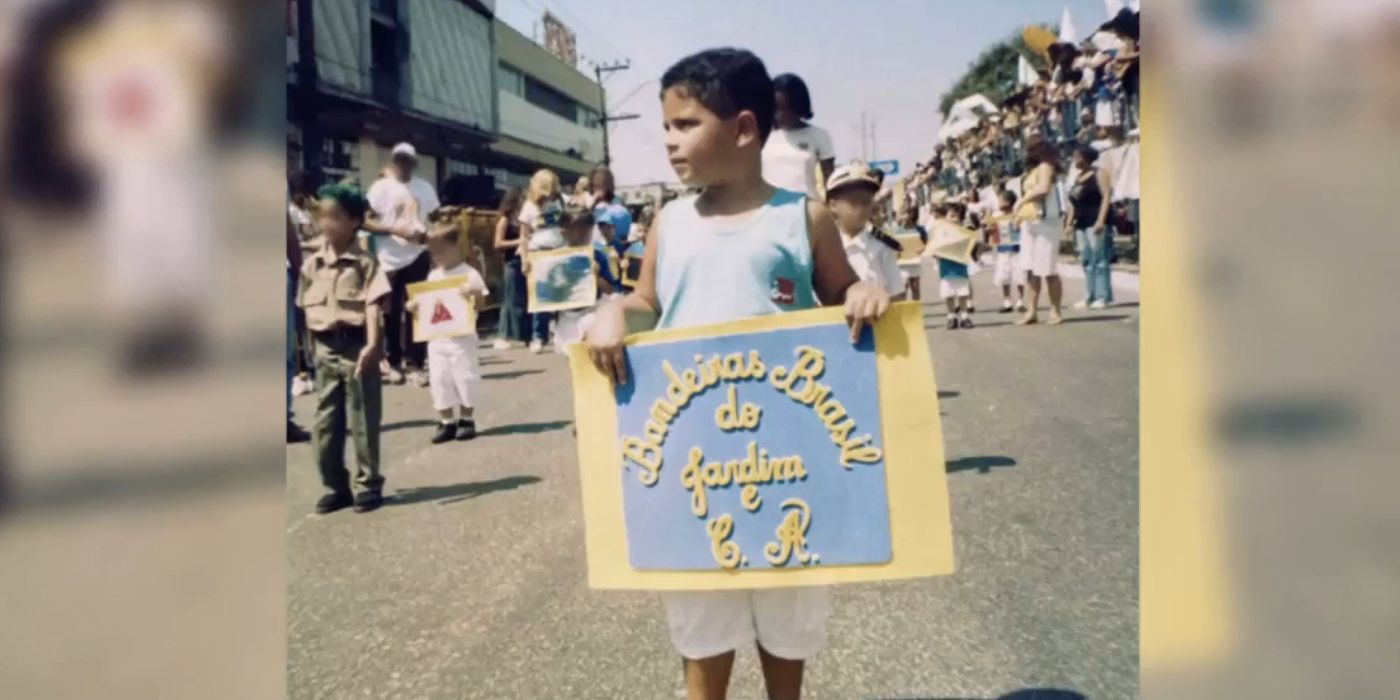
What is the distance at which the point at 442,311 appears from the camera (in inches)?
228

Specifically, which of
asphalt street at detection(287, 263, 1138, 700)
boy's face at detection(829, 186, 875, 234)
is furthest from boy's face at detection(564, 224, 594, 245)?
boy's face at detection(829, 186, 875, 234)

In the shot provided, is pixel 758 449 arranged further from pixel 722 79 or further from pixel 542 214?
pixel 542 214

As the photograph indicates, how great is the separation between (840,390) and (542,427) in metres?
4.56

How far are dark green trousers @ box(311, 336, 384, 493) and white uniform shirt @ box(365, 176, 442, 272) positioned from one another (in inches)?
121

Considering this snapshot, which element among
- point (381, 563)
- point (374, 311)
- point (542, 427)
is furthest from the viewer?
point (542, 427)

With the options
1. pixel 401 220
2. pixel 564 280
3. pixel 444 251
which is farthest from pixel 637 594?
pixel 401 220

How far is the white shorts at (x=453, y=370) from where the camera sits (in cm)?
584

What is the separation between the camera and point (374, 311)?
4.39 meters

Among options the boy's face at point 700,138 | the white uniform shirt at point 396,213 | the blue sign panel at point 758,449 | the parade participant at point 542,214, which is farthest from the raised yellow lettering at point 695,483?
the white uniform shirt at point 396,213

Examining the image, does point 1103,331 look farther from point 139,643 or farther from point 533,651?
point 139,643

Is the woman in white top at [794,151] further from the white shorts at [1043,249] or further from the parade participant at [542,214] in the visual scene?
the white shorts at [1043,249]

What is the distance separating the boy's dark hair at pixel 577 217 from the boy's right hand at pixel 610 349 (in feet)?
16.0

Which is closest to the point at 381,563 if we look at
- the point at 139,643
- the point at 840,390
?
the point at 139,643

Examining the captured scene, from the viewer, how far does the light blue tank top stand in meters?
2.01
